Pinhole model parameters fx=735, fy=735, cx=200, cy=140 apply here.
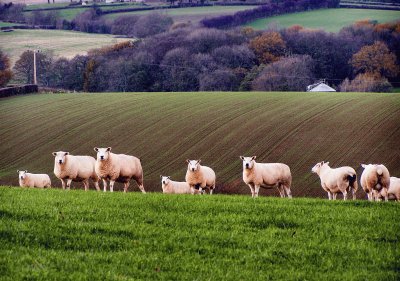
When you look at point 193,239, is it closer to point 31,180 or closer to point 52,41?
point 31,180

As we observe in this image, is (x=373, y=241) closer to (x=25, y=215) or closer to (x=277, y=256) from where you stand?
(x=277, y=256)

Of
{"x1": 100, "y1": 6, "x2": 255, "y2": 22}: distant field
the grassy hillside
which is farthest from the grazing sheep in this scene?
{"x1": 100, "y1": 6, "x2": 255, "y2": 22}: distant field

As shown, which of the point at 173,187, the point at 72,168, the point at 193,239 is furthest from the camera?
the point at 173,187

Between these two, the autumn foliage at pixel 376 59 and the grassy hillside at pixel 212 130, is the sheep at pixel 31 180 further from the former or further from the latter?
the autumn foliage at pixel 376 59

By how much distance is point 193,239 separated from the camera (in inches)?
454

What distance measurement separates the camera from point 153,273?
32.1ft

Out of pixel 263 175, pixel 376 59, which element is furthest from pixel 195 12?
pixel 263 175

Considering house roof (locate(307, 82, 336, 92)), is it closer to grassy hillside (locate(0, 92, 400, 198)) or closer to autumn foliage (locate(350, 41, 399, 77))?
grassy hillside (locate(0, 92, 400, 198))

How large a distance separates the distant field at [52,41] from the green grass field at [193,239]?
29076mm

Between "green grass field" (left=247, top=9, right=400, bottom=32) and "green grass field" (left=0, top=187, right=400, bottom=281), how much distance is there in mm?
33636

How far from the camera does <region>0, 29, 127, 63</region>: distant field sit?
42.6 meters

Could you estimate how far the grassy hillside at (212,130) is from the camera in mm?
34625

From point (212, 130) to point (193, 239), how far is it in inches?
1146

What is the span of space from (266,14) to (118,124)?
43.9 ft
